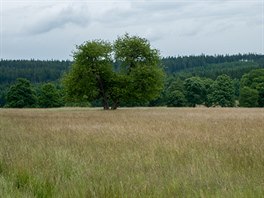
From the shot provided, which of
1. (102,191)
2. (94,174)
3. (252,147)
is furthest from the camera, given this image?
(252,147)

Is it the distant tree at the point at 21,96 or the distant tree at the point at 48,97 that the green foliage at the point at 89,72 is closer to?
the distant tree at the point at 21,96

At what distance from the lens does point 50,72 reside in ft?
645

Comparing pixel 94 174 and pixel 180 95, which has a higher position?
pixel 94 174

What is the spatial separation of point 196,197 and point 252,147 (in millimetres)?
4286

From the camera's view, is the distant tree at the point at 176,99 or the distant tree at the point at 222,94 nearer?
the distant tree at the point at 176,99

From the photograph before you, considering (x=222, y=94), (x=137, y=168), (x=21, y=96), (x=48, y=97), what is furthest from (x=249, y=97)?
(x=137, y=168)

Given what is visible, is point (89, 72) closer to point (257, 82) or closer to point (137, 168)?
point (137, 168)

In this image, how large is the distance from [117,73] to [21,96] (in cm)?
4349

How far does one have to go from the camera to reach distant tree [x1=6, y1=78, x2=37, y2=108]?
281 feet

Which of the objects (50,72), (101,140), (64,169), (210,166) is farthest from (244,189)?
(50,72)

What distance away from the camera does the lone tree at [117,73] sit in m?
46.1

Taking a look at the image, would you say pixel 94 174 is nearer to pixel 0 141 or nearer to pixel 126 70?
pixel 0 141

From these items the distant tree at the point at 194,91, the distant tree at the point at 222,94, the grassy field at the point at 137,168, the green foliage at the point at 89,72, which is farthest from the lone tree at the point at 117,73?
the distant tree at the point at 194,91

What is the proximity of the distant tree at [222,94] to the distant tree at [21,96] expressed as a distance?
3894 centimetres
